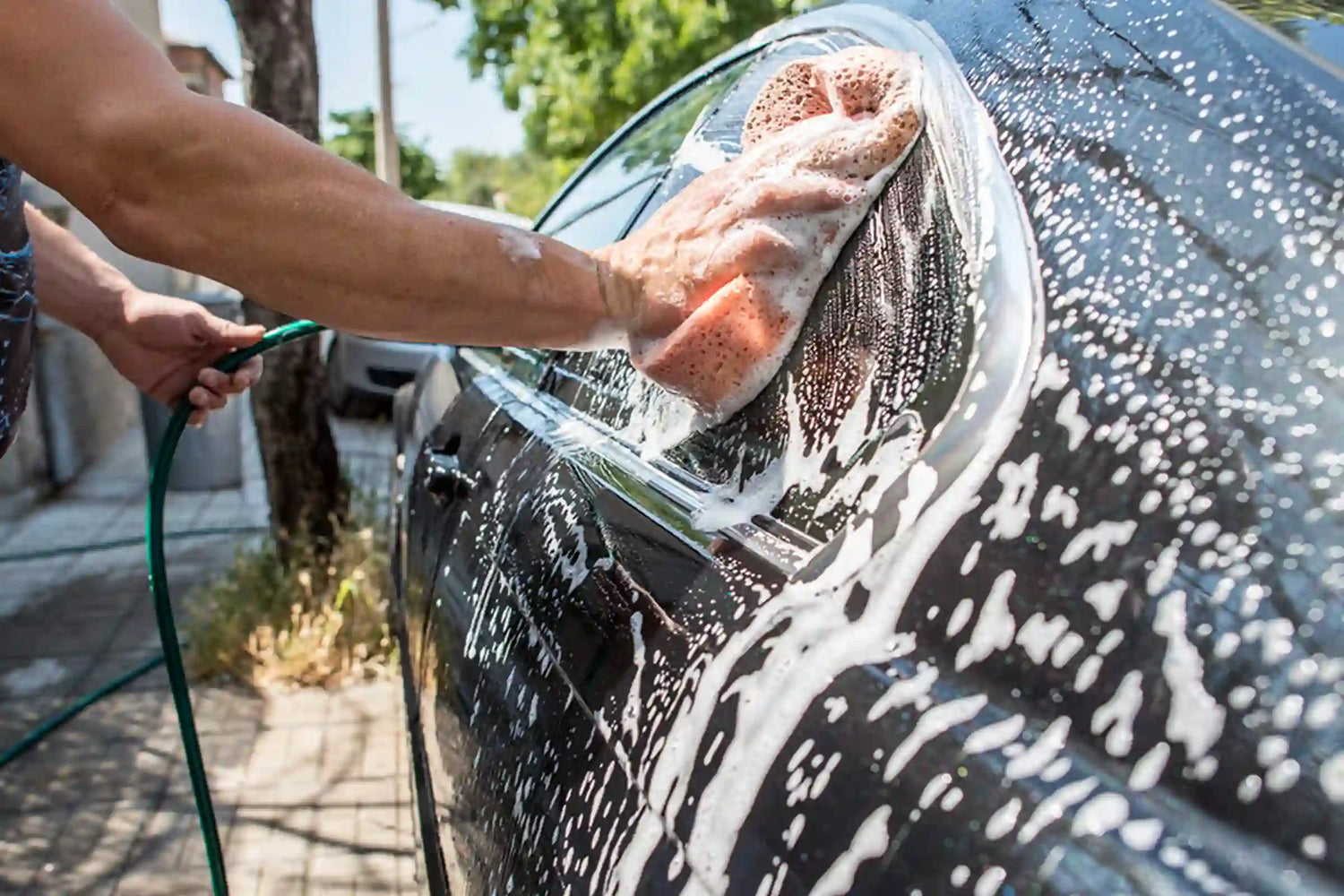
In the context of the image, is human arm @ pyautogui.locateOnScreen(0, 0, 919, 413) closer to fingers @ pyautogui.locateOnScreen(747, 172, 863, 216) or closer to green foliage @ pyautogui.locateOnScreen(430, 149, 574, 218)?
fingers @ pyautogui.locateOnScreen(747, 172, 863, 216)

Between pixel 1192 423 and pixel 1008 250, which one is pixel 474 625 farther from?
Result: pixel 1192 423

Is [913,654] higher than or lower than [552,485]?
higher

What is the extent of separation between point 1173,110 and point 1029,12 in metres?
0.31

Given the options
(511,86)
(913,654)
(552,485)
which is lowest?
(511,86)

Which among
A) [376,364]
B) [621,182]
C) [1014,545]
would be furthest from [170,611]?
[376,364]

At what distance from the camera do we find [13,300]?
1.70 m

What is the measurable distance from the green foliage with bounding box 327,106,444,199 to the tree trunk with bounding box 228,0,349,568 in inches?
680

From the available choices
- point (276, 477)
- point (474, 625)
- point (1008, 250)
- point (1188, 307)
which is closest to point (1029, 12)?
point (1008, 250)

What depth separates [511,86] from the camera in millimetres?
12039

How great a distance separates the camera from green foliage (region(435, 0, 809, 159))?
27.6 ft

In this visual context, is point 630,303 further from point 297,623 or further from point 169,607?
point 297,623

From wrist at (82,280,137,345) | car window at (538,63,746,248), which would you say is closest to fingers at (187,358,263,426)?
wrist at (82,280,137,345)

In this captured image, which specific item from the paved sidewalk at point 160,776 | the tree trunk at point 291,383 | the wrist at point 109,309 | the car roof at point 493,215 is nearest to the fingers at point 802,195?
the car roof at point 493,215

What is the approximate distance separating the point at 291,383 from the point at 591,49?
721 cm
